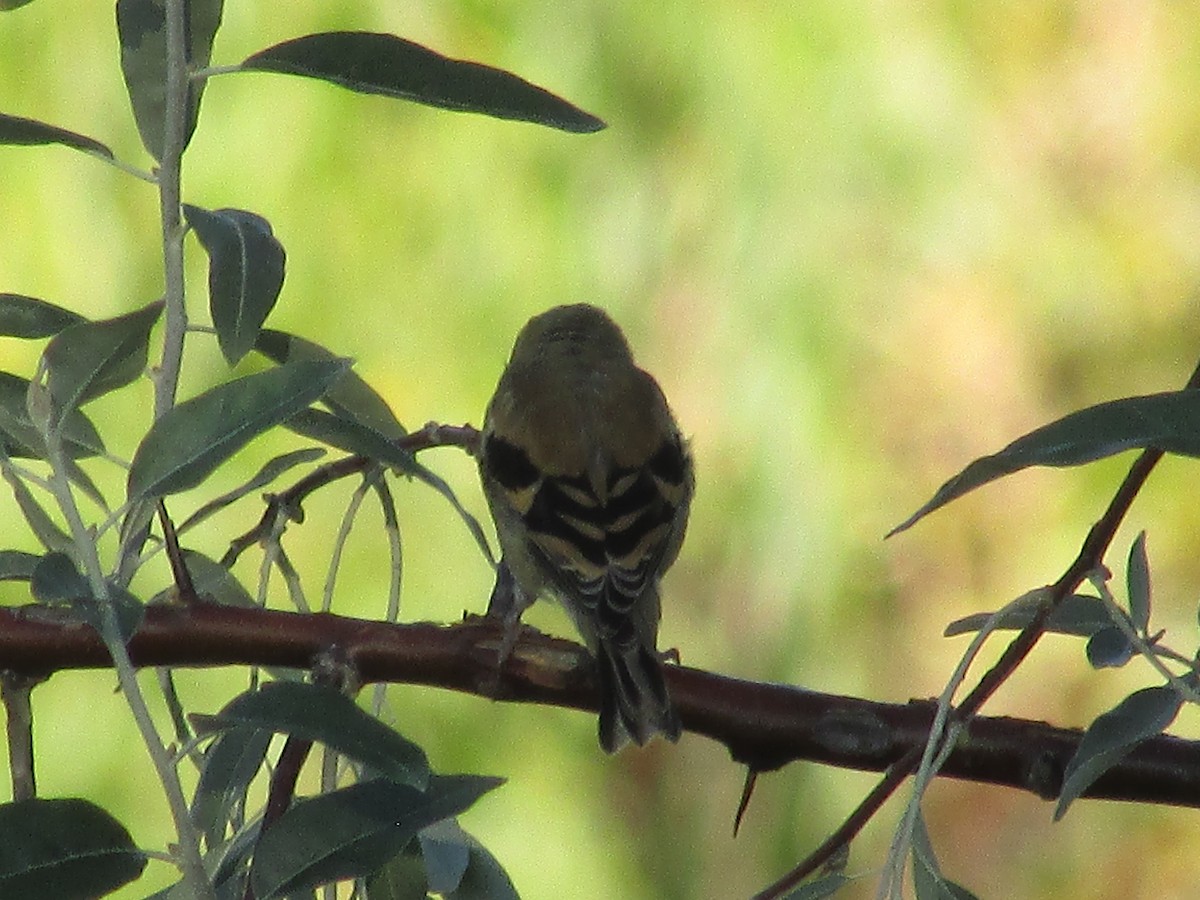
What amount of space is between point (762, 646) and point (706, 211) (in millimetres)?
1083

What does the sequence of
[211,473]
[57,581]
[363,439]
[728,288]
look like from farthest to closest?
1. [728,288]
2. [363,439]
3. [211,473]
4. [57,581]

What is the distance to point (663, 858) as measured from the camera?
464 cm

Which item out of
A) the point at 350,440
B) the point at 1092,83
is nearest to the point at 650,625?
the point at 350,440

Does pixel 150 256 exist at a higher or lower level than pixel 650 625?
higher

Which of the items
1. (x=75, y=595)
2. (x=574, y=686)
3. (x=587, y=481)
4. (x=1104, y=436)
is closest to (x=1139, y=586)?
(x=1104, y=436)

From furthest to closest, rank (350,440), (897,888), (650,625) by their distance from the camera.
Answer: (650,625)
(350,440)
(897,888)

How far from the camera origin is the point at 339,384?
220 centimetres

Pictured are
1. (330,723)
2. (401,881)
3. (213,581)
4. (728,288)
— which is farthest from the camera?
(728,288)

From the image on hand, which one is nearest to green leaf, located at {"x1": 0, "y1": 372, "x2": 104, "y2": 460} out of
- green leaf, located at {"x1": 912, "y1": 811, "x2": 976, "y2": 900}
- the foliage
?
the foliage

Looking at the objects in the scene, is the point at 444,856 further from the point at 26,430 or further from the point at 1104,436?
the point at 1104,436

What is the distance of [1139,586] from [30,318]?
124 centimetres

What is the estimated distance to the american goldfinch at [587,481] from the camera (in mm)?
3113

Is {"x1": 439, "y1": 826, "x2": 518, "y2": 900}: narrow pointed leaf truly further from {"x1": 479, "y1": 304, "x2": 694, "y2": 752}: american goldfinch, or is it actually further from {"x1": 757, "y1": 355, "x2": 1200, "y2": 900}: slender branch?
{"x1": 479, "y1": 304, "x2": 694, "y2": 752}: american goldfinch

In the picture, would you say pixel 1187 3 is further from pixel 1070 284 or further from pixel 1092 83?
pixel 1070 284
